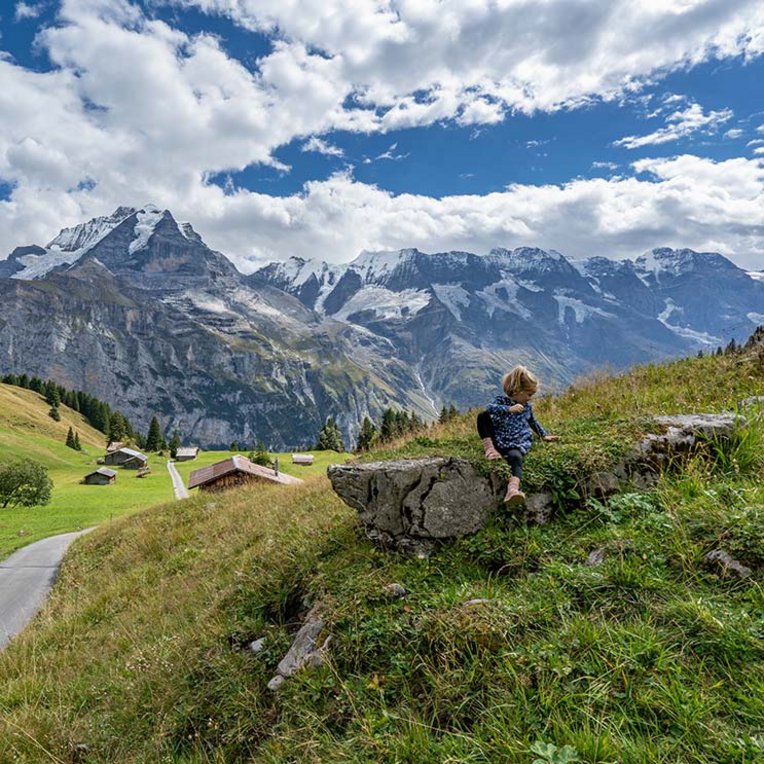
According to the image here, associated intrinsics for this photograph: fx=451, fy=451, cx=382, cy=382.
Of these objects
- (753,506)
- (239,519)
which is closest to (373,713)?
(753,506)

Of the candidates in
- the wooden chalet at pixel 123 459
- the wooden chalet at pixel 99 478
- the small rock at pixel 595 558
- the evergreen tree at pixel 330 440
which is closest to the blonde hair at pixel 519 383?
the small rock at pixel 595 558

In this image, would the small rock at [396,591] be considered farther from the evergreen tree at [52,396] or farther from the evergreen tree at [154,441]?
the evergreen tree at [52,396]

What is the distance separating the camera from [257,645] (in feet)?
19.4

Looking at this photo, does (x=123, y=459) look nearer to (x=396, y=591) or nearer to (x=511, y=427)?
(x=511, y=427)

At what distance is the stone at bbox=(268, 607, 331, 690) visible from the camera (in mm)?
5066

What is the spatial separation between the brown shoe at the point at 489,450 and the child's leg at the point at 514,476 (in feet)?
0.46

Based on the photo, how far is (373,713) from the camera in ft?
13.2

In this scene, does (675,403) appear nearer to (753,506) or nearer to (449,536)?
(753,506)

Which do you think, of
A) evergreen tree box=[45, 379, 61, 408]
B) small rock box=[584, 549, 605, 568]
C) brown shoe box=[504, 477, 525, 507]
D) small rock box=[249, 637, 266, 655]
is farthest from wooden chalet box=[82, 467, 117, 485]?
small rock box=[584, 549, 605, 568]

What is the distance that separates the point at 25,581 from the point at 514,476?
94.7 ft

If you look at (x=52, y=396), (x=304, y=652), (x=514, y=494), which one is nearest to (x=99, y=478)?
(x=52, y=396)

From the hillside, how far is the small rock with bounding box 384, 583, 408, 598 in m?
0.08

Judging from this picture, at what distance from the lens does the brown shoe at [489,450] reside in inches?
269

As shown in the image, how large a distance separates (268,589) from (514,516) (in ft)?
12.7
